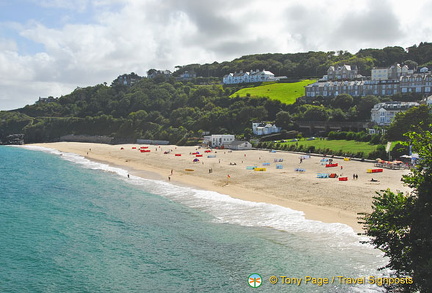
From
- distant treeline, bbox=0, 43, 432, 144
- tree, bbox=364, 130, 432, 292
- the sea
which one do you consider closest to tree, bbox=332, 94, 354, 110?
distant treeline, bbox=0, 43, 432, 144

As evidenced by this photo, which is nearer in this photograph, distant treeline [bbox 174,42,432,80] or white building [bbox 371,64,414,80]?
white building [bbox 371,64,414,80]

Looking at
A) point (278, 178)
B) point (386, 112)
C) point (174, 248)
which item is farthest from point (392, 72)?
point (174, 248)

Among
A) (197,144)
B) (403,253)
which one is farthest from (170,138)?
(403,253)

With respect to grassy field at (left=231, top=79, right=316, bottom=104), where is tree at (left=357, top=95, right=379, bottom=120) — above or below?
below

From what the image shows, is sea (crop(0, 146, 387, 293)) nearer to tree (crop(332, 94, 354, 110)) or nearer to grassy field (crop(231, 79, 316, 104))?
tree (crop(332, 94, 354, 110))

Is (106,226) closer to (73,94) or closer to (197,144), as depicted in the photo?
(197,144)

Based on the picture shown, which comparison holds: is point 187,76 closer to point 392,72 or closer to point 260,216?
point 392,72
